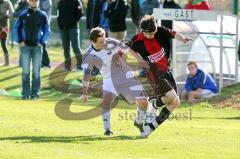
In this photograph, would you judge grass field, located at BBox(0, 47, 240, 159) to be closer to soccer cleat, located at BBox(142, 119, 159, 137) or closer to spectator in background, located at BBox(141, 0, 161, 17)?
soccer cleat, located at BBox(142, 119, 159, 137)

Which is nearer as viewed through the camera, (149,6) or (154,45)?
(154,45)

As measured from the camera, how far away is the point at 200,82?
21.3m

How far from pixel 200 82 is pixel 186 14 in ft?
6.11

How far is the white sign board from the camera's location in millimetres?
21750

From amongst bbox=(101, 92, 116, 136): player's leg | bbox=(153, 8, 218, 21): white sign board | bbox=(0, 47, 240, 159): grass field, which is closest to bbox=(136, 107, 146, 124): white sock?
bbox=(0, 47, 240, 159): grass field

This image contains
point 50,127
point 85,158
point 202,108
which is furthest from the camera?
point 202,108

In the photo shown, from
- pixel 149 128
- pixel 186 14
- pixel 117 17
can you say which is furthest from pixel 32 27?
pixel 149 128

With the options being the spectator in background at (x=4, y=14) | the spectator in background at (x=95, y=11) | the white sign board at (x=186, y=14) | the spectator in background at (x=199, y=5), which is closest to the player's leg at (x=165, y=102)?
the white sign board at (x=186, y=14)

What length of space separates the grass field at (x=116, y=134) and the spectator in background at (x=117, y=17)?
3328 millimetres

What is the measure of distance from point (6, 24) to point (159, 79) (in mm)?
12134

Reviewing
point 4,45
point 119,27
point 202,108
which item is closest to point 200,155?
point 202,108

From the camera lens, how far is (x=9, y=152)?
37.8 ft

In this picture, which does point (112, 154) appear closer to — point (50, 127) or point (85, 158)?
point (85, 158)

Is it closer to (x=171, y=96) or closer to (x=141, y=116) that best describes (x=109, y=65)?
(x=141, y=116)
